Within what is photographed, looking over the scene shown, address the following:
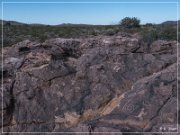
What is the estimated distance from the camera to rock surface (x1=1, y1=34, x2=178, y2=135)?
8.45m

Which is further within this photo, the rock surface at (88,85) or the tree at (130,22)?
the tree at (130,22)

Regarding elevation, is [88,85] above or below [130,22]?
below

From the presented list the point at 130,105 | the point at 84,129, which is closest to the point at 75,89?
the point at 130,105

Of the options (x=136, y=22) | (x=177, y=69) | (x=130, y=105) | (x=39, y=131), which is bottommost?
(x=39, y=131)

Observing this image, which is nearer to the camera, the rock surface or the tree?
the rock surface

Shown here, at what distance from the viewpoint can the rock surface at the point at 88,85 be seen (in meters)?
8.45

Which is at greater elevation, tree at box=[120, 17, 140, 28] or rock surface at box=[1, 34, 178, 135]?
tree at box=[120, 17, 140, 28]

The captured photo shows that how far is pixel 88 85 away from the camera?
10.2m

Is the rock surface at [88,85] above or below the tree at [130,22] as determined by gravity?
below

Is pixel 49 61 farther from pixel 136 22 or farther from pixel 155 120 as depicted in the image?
pixel 136 22

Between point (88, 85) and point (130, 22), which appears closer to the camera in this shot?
point (88, 85)

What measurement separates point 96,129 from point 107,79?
3.00m

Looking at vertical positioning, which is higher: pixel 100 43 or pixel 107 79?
pixel 100 43

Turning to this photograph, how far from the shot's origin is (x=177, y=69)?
9.35 m
